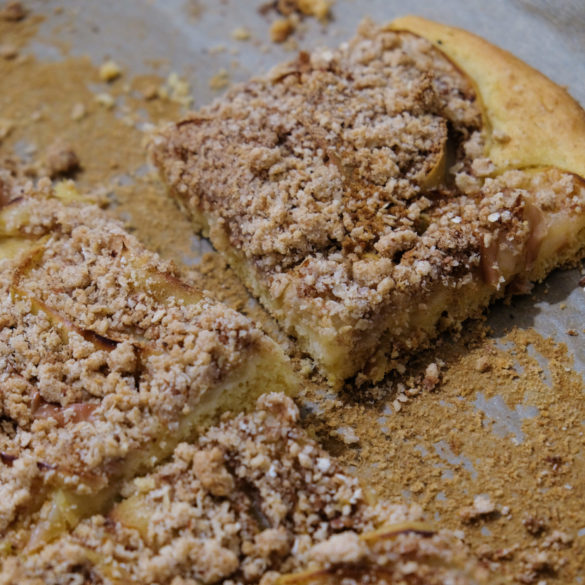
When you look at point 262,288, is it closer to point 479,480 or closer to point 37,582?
point 479,480

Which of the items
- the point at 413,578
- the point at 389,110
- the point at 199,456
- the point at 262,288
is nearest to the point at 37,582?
the point at 199,456

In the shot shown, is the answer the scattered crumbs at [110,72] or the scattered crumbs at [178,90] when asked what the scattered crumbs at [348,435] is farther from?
the scattered crumbs at [110,72]

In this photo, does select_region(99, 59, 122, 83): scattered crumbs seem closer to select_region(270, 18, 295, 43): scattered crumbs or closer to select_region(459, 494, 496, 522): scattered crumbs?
select_region(270, 18, 295, 43): scattered crumbs

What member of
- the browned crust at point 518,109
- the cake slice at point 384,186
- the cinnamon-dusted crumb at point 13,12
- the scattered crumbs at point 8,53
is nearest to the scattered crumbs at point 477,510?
the cake slice at point 384,186

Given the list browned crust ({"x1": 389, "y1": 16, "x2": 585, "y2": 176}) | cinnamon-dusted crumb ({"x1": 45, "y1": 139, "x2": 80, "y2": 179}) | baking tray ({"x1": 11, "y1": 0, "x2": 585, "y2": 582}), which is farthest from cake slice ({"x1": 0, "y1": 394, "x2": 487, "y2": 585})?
cinnamon-dusted crumb ({"x1": 45, "y1": 139, "x2": 80, "y2": 179})

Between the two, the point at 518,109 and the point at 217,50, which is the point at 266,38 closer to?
the point at 217,50

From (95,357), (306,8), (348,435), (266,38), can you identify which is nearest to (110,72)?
(266,38)
